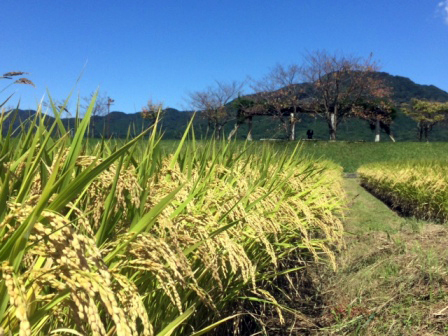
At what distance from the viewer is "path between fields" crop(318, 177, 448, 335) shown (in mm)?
2564

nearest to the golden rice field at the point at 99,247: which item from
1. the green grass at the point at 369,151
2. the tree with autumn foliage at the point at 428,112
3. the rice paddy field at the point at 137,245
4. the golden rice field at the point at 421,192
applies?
the rice paddy field at the point at 137,245

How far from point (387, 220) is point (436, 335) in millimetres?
5203

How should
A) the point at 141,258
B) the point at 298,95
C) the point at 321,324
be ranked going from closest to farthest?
the point at 141,258
the point at 321,324
the point at 298,95

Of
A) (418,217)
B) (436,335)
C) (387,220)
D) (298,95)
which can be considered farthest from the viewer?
(298,95)

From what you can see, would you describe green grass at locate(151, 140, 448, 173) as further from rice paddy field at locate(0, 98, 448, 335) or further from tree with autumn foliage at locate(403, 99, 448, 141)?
tree with autumn foliage at locate(403, 99, 448, 141)

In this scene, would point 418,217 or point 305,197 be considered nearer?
point 305,197

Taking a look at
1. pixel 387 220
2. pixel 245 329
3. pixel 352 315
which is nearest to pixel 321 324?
pixel 352 315

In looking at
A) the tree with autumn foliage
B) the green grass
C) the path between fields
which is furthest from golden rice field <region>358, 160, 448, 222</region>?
the tree with autumn foliage

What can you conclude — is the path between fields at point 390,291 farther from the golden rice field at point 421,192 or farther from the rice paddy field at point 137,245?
the golden rice field at point 421,192

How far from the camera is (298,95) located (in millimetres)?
39906

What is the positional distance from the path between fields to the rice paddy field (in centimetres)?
4

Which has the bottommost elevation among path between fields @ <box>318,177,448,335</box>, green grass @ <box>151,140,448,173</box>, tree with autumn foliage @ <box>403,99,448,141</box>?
path between fields @ <box>318,177,448,335</box>

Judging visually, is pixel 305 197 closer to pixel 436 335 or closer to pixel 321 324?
pixel 321 324

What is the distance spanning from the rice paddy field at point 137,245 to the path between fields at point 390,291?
44 millimetres
